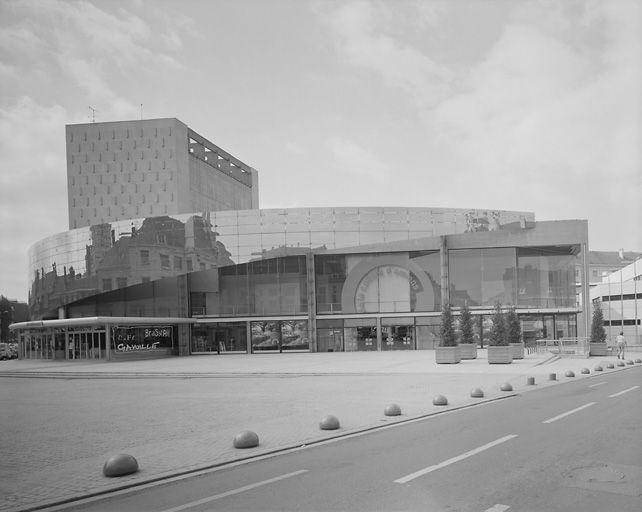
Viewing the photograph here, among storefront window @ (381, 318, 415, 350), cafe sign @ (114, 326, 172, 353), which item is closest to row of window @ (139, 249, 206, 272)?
cafe sign @ (114, 326, 172, 353)

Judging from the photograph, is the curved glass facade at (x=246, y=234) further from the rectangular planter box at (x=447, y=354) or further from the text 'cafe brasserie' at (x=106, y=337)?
the rectangular planter box at (x=447, y=354)

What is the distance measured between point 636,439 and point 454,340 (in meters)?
21.8

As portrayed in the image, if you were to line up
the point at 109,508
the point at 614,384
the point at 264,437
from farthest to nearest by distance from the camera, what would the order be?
the point at 614,384 < the point at 264,437 < the point at 109,508


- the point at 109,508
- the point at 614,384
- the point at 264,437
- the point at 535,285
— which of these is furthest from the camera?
the point at 535,285

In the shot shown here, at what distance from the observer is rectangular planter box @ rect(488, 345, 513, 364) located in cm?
3038

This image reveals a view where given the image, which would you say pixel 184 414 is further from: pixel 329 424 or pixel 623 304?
pixel 623 304

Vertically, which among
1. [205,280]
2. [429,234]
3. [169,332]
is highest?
[429,234]

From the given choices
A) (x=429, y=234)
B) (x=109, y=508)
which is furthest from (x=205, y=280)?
(x=109, y=508)

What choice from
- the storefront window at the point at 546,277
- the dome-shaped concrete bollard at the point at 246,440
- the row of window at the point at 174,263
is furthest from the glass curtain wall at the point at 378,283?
the dome-shaped concrete bollard at the point at 246,440

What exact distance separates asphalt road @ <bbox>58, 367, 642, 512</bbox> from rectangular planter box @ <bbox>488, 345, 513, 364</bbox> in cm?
1832

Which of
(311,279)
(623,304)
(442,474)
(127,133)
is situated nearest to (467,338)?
(311,279)

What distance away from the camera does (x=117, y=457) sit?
29.0ft

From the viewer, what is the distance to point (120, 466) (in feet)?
28.6

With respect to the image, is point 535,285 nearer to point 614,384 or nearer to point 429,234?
point 429,234
